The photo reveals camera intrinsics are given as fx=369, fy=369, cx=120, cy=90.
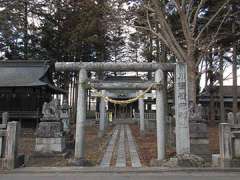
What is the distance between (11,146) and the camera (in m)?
10.4

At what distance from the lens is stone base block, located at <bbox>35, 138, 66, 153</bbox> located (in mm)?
15227

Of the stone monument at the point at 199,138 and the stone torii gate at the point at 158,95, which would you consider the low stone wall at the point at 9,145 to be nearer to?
the stone torii gate at the point at 158,95

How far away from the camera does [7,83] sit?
26.2m

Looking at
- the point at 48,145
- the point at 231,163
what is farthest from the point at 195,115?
the point at 48,145

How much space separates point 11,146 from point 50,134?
201 inches

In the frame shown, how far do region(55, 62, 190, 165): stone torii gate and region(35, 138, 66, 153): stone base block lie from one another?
3.82 metres

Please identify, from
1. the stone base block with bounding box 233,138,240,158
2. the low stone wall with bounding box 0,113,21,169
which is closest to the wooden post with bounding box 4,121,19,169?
the low stone wall with bounding box 0,113,21,169

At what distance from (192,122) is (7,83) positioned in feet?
51.1

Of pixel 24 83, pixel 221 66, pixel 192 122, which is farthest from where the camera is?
pixel 221 66

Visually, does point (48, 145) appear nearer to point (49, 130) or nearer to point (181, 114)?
point (49, 130)

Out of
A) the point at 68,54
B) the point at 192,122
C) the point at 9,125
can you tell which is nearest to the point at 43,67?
the point at 68,54

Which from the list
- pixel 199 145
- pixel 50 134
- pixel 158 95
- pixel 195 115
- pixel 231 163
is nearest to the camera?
pixel 231 163

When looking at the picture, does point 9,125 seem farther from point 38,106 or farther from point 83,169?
point 38,106

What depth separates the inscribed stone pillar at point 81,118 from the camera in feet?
38.2
